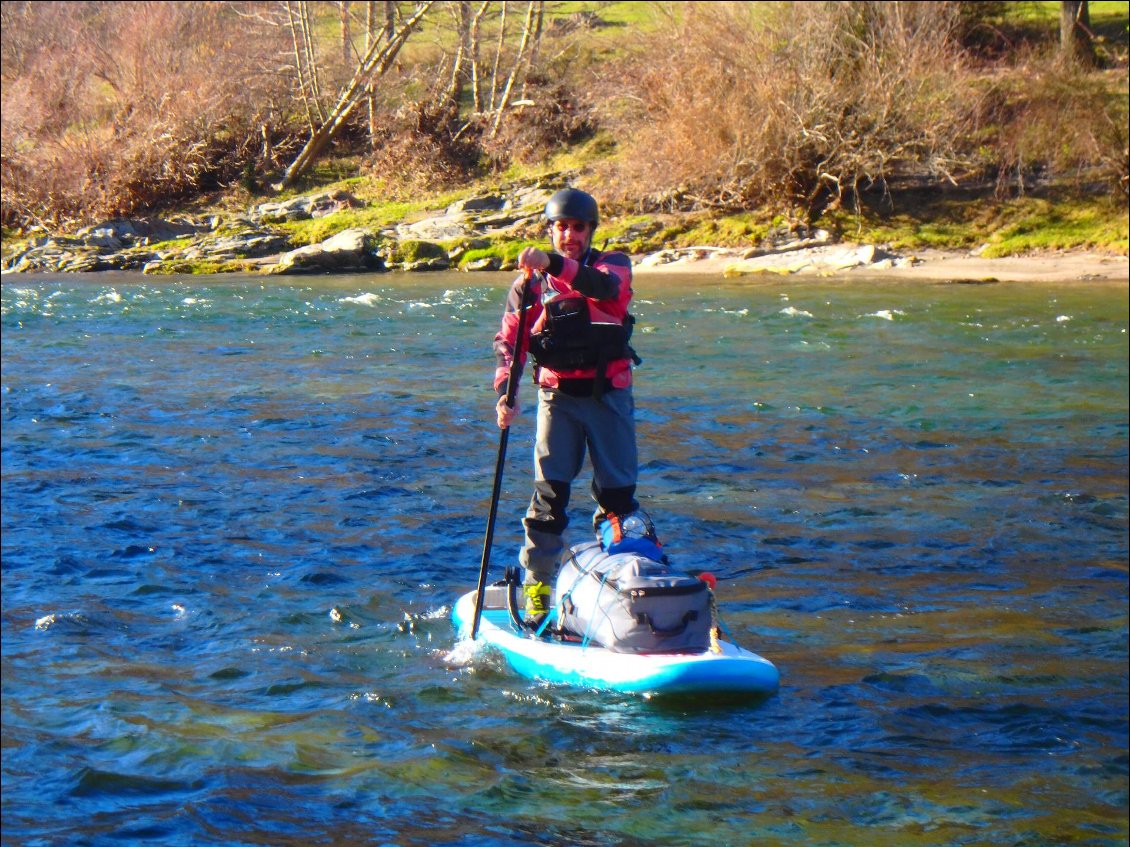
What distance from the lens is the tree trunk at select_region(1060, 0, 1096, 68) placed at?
103 feet

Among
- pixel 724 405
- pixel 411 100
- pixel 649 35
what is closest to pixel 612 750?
pixel 724 405

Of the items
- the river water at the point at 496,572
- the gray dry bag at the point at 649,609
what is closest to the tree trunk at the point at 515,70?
the river water at the point at 496,572

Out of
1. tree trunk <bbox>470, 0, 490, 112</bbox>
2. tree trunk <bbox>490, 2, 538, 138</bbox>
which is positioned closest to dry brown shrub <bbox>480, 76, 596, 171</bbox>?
tree trunk <bbox>490, 2, 538, 138</bbox>

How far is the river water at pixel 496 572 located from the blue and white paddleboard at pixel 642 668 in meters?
0.09

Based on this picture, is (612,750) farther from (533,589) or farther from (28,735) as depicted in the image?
(28,735)

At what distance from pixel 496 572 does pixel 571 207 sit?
2.90m

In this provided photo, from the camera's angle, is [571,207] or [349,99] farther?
[349,99]

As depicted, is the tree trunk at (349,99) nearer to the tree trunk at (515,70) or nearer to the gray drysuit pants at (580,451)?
the tree trunk at (515,70)

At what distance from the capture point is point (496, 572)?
8.15m

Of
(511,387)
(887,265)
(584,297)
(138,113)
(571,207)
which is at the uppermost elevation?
(138,113)

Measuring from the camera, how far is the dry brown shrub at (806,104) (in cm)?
2947

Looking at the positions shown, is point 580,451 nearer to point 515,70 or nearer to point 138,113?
point 515,70

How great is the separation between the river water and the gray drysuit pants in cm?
88

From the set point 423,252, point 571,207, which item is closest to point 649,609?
point 571,207
